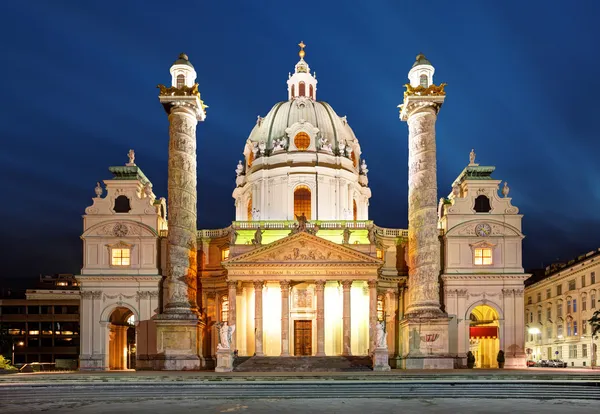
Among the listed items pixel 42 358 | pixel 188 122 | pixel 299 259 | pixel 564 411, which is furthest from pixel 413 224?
pixel 42 358

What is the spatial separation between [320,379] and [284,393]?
413cm

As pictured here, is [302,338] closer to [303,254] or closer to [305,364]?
[303,254]

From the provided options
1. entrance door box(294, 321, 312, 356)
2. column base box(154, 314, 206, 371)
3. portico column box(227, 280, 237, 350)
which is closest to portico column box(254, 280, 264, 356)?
portico column box(227, 280, 237, 350)

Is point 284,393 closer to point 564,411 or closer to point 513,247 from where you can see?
point 564,411

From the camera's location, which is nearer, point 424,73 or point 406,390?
point 406,390

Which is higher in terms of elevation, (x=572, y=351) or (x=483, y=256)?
(x=483, y=256)

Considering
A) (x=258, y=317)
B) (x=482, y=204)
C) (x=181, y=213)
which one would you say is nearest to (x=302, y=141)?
(x=482, y=204)

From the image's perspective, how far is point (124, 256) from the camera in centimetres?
6112

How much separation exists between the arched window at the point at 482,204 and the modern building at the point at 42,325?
6221 cm

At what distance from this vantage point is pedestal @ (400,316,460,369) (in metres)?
52.3

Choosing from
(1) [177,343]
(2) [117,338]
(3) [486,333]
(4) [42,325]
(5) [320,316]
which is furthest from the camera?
(4) [42,325]

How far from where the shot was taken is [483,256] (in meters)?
60.8

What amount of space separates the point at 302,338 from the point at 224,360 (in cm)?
1249

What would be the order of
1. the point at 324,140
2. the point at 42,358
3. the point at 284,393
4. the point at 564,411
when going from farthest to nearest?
the point at 42,358 < the point at 324,140 < the point at 284,393 < the point at 564,411
